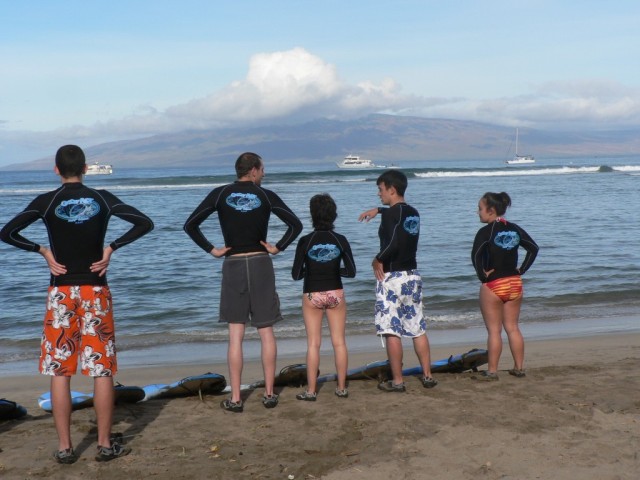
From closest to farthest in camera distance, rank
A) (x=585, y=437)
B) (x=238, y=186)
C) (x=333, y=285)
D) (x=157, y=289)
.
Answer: (x=585, y=437) → (x=238, y=186) → (x=333, y=285) → (x=157, y=289)

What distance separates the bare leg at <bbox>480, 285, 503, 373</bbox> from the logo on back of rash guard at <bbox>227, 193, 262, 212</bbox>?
8.14 ft

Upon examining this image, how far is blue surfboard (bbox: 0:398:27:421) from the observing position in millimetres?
5898

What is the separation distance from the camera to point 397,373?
646 centimetres

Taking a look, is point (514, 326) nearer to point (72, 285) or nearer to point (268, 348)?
point (268, 348)

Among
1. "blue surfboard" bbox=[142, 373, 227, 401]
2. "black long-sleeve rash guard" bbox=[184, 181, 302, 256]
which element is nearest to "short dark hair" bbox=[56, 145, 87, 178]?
"black long-sleeve rash guard" bbox=[184, 181, 302, 256]

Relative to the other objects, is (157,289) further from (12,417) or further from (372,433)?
(372,433)

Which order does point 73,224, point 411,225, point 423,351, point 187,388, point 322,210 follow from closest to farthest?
point 73,224, point 322,210, point 411,225, point 187,388, point 423,351

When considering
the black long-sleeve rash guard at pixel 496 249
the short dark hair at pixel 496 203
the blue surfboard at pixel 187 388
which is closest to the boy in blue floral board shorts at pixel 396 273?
the black long-sleeve rash guard at pixel 496 249

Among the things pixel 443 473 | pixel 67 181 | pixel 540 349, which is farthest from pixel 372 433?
pixel 540 349

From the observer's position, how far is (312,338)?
6.21 meters

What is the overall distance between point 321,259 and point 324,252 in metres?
0.07

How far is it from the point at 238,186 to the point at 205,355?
4.66 m

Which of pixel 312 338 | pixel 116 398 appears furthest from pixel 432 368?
pixel 116 398

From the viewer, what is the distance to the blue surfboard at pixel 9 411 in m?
5.90
